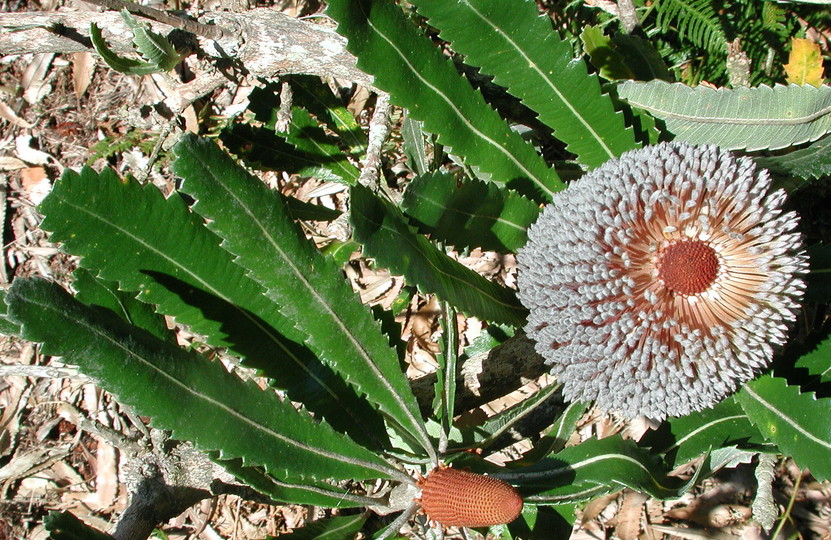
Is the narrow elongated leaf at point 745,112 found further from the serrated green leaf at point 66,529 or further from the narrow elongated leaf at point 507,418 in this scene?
the serrated green leaf at point 66,529

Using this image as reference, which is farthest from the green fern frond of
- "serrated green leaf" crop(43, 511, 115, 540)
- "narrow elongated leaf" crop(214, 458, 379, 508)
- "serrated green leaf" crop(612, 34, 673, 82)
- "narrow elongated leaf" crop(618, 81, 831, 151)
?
"serrated green leaf" crop(43, 511, 115, 540)

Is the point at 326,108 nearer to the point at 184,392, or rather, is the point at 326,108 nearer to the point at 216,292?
the point at 216,292

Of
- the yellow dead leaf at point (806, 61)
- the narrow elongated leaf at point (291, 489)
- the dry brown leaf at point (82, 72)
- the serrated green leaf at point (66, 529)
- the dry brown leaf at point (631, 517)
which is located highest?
the yellow dead leaf at point (806, 61)

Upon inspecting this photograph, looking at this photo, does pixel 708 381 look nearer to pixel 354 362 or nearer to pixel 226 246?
pixel 354 362

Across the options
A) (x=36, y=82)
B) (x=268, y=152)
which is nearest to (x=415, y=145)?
(x=268, y=152)

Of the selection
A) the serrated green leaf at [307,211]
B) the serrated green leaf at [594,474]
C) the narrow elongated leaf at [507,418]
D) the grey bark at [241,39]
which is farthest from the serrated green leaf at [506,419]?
the grey bark at [241,39]
